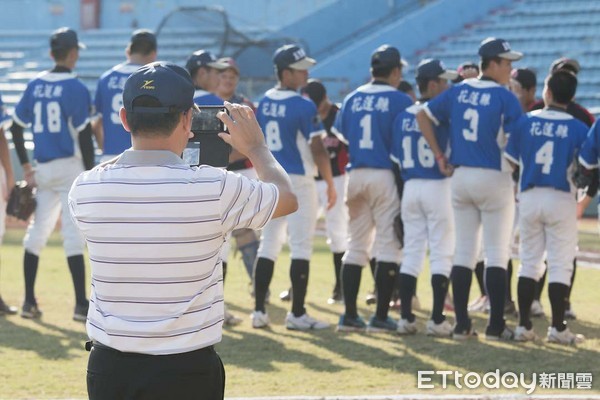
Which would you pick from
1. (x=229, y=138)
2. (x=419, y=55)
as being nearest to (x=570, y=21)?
(x=419, y=55)

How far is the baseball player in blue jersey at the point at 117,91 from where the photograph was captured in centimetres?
1019

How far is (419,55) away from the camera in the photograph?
28375 millimetres

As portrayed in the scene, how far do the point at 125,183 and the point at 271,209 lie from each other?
50cm

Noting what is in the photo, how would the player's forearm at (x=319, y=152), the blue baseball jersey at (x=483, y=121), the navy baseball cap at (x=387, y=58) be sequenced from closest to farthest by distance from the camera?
1. the blue baseball jersey at (x=483, y=121)
2. the navy baseball cap at (x=387, y=58)
3. the player's forearm at (x=319, y=152)

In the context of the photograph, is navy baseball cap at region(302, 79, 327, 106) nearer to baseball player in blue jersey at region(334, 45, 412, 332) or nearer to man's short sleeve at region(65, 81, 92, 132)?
baseball player in blue jersey at region(334, 45, 412, 332)

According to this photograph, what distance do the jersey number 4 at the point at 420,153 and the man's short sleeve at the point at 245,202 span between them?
5788mm

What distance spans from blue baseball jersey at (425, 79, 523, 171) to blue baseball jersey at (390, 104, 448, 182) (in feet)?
0.93

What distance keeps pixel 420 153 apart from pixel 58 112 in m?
3.25

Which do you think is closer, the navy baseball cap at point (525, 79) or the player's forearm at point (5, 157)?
the player's forearm at point (5, 157)

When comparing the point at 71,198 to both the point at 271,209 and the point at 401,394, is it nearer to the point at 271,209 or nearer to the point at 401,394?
the point at 271,209

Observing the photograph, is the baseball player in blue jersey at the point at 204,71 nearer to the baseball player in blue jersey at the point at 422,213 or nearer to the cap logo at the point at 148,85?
the baseball player in blue jersey at the point at 422,213

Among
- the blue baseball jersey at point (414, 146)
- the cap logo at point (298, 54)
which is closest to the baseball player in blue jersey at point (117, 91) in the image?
the cap logo at point (298, 54)

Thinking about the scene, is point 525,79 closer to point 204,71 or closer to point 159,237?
point 204,71

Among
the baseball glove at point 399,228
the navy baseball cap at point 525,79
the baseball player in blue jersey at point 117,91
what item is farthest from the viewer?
the navy baseball cap at point 525,79
